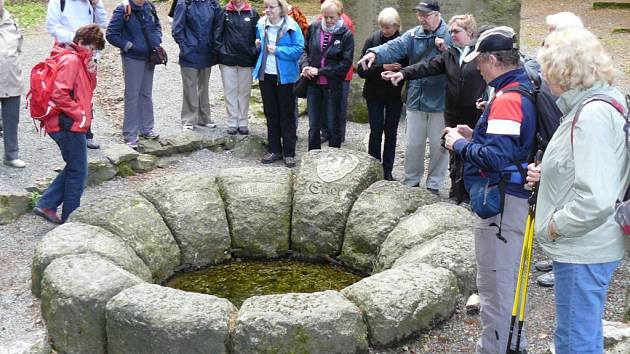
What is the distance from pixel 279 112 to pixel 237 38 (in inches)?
37.9

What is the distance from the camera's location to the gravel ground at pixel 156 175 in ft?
16.7

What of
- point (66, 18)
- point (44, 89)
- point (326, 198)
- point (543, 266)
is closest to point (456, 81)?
point (326, 198)

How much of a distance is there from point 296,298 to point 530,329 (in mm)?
1556

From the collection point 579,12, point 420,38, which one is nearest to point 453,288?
point 420,38

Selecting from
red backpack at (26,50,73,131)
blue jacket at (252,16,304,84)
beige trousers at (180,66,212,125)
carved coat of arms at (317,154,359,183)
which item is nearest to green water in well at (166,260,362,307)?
carved coat of arms at (317,154,359,183)

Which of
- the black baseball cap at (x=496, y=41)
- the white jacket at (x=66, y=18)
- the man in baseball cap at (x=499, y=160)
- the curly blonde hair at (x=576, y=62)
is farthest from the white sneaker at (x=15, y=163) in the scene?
the curly blonde hair at (x=576, y=62)

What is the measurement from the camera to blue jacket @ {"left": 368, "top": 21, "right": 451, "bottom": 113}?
730 centimetres

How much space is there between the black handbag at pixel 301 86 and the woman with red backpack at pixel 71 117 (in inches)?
89.8

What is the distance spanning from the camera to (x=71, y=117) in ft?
20.8

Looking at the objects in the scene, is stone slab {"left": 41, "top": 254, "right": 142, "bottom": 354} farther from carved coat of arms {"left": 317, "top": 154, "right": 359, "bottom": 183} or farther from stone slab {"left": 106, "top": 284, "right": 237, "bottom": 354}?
carved coat of arms {"left": 317, "top": 154, "right": 359, "bottom": 183}

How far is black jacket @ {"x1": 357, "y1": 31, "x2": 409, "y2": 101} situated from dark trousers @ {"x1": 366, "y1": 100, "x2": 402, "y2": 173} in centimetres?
6

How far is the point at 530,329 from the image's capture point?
511 cm

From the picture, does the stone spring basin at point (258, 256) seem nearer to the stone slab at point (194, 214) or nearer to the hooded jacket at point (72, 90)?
the stone slab at point (194, 214)

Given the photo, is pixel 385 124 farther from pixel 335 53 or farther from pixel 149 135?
pixel 149 135
